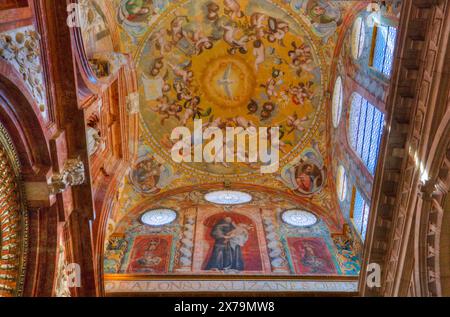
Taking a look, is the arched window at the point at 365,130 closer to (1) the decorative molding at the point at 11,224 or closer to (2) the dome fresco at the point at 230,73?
(2) the dome fresco at the point at 230,73

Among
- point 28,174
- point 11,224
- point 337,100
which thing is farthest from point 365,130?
point 11,224

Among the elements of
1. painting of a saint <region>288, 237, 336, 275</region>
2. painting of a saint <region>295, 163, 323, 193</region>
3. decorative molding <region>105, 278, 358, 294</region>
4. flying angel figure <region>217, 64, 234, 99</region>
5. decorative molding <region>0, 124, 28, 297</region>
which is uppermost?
flying angel figure <region>217, 64, 234, 99</region>

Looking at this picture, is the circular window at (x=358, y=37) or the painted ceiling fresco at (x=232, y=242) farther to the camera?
the circular window at (x=358, y=37)

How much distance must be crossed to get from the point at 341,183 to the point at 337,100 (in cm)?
286

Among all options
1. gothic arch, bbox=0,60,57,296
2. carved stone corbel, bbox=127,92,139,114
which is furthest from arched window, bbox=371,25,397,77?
gothic arch, bbox=0,60,57,296

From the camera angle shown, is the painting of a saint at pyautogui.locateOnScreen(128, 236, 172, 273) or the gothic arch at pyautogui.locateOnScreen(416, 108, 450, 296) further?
the painting of a saint at pyautogui.locateOnScreen(128, 236, 172, 273)

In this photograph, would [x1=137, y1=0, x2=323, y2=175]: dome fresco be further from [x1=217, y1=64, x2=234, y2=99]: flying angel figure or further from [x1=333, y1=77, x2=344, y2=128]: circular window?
[x1=333, y1=77, x2=344, y2=128]: circular window

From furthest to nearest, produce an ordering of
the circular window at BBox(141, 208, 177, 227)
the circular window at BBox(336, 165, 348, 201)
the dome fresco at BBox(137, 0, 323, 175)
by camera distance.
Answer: the dome fresco at BBox(137, 0, 323, 175) → the circular window at BBox(141, 208, 177, 227) → the circular window at BBox(336, 165, 348, 201)

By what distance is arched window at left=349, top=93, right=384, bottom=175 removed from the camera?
41.2 feet

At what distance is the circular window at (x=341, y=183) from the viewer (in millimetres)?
15409

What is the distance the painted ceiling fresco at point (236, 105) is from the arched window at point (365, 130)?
2.45 meters

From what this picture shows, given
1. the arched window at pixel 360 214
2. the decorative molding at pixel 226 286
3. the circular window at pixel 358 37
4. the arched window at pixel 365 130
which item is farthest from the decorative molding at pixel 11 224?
the circular window at pixel 358 37

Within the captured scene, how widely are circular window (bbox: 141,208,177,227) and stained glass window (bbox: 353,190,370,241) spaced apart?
579 cm
